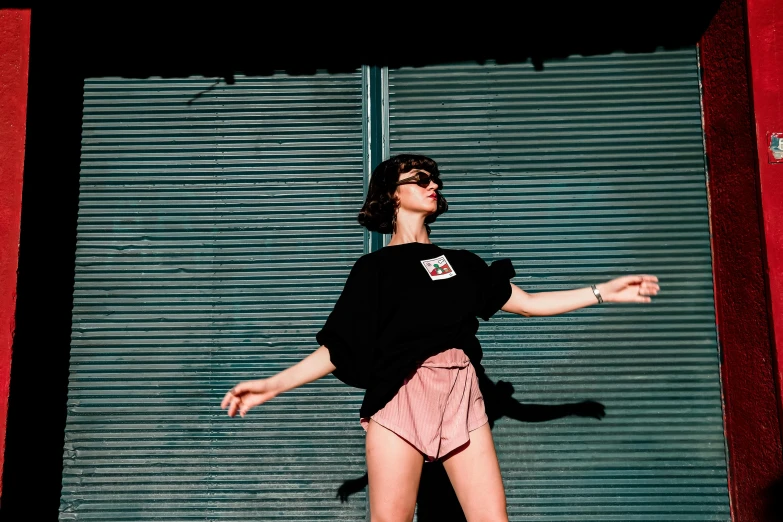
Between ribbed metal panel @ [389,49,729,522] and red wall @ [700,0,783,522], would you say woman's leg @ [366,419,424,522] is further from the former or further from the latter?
red wall @ [700,0,783,522]

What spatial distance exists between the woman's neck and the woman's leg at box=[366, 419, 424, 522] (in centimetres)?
93

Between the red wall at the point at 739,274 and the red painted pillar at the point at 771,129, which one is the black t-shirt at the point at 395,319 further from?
the red wall at the point at 739,274

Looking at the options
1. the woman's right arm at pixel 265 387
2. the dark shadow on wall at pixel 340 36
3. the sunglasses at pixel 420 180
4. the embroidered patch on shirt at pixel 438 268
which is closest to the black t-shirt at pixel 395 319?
the embroidered patch on shirt at pixel 438 268

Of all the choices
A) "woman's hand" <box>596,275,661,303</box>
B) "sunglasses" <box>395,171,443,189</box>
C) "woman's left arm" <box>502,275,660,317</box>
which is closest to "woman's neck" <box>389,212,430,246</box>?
"sunglasses" <box>395,171,443,189</box>

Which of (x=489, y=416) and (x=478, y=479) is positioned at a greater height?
(x=489, y=416)

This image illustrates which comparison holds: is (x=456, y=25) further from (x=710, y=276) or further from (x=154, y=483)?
(x=154, y=483)

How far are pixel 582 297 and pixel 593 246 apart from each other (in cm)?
162

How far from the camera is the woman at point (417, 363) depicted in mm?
3041

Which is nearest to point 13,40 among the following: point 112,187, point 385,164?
point 112,187

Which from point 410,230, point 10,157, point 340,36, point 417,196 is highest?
point 340,36

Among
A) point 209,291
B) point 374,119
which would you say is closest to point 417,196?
point 374,119

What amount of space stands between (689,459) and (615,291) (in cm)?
198

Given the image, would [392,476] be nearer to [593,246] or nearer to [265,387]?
[265,387]

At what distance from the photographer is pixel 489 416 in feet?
15.4
